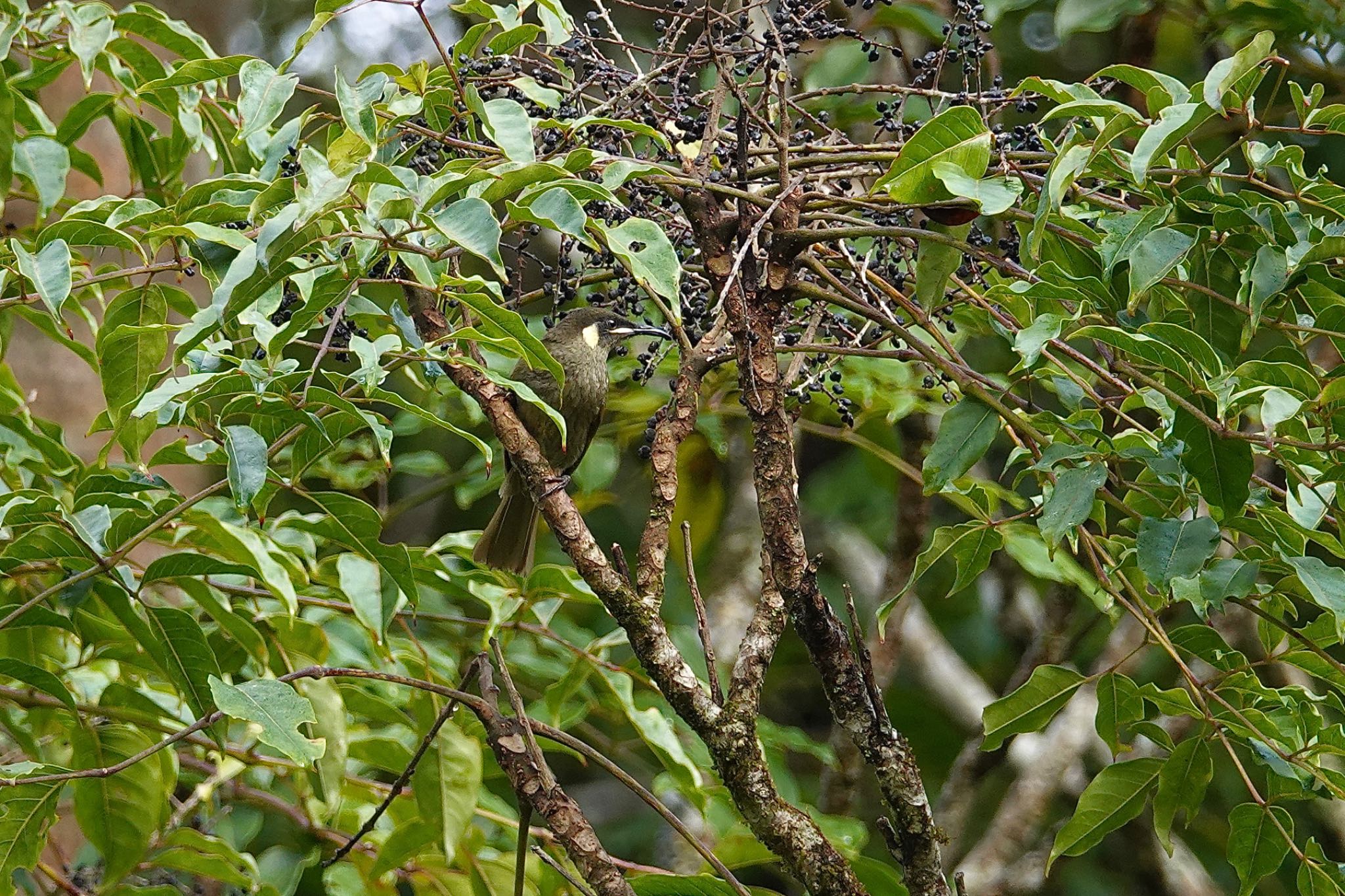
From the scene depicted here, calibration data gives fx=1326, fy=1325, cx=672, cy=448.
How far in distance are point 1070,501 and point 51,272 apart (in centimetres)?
136

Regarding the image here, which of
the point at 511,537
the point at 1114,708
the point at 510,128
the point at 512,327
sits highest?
the point at 510,128

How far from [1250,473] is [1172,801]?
60 centimetres

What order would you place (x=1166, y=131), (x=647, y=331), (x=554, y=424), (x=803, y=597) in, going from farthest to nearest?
(x=554, y=424) → (x=647, y=331) → (x=803, y=597) → (x=1166, y=131)

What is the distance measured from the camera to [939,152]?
152cm

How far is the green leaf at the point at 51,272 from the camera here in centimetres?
171

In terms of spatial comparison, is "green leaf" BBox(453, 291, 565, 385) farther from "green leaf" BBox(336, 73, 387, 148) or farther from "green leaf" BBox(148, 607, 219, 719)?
"green leaf" BBox(148, 607, 219, 719)

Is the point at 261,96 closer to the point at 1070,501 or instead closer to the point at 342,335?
the point at 342,335

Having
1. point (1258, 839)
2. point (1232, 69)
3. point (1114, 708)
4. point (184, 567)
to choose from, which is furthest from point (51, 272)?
point (1258, 839)

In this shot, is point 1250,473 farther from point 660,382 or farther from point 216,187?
point 660,382

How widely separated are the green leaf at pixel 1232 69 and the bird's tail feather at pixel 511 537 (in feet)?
7.57

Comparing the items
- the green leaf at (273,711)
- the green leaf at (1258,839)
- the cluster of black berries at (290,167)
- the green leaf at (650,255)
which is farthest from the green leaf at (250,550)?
the green leaf at (1258,839)

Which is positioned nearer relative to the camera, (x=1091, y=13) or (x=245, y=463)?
(x=245, y=463)

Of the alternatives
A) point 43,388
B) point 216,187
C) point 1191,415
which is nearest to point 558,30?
point 216,187

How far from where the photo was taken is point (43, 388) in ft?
12.9
